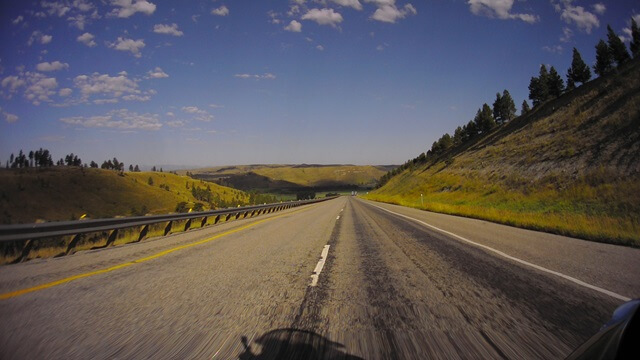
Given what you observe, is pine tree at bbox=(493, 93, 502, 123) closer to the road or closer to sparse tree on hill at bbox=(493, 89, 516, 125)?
sparse tree on hill at bbox=(493, 89, 516, 125)

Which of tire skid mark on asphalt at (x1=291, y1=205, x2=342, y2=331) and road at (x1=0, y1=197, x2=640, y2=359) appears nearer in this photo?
road at (x1=0, y1=197, x2=640, y2=359)

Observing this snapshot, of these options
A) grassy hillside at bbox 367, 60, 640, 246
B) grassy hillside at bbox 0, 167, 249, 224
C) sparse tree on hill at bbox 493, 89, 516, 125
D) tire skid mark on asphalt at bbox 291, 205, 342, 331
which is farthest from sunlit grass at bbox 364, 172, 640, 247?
grassy hillside at bbox 0, 167, 249, 224

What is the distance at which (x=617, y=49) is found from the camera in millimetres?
59406

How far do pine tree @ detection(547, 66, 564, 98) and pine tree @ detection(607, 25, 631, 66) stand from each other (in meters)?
9.11

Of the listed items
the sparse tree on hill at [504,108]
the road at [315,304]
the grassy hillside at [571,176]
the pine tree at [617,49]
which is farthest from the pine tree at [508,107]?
the road at [315,304]

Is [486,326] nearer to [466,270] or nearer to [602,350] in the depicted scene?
[602,350]

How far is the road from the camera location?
2.98 m

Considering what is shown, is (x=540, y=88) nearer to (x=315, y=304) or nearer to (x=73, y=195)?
(x=315, y=304)

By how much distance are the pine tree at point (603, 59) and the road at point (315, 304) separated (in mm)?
78248

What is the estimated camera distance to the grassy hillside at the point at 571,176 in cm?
1348

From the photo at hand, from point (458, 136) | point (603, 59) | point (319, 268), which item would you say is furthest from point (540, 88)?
point (319, 268)

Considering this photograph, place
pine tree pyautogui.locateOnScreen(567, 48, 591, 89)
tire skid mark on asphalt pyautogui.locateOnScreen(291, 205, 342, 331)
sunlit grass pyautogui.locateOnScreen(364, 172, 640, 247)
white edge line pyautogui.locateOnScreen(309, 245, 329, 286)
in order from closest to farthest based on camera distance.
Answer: tire skid mark on asphalt pyautogui.locateOnScreen(291, 205, 342, 331)
white edge line pyautogui.locateOnScreen(309, 245, 329, 286)
sunlit grass pyautogui.locateOnScreen(364, 172, 640, 247)
pine tree pyautogui.locateOnScreen(567, 48, 591, 89)

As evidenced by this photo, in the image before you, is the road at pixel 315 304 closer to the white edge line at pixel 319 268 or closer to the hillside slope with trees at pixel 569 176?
the white edge line at pixel 319 268

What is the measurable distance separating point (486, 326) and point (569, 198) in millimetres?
24553
